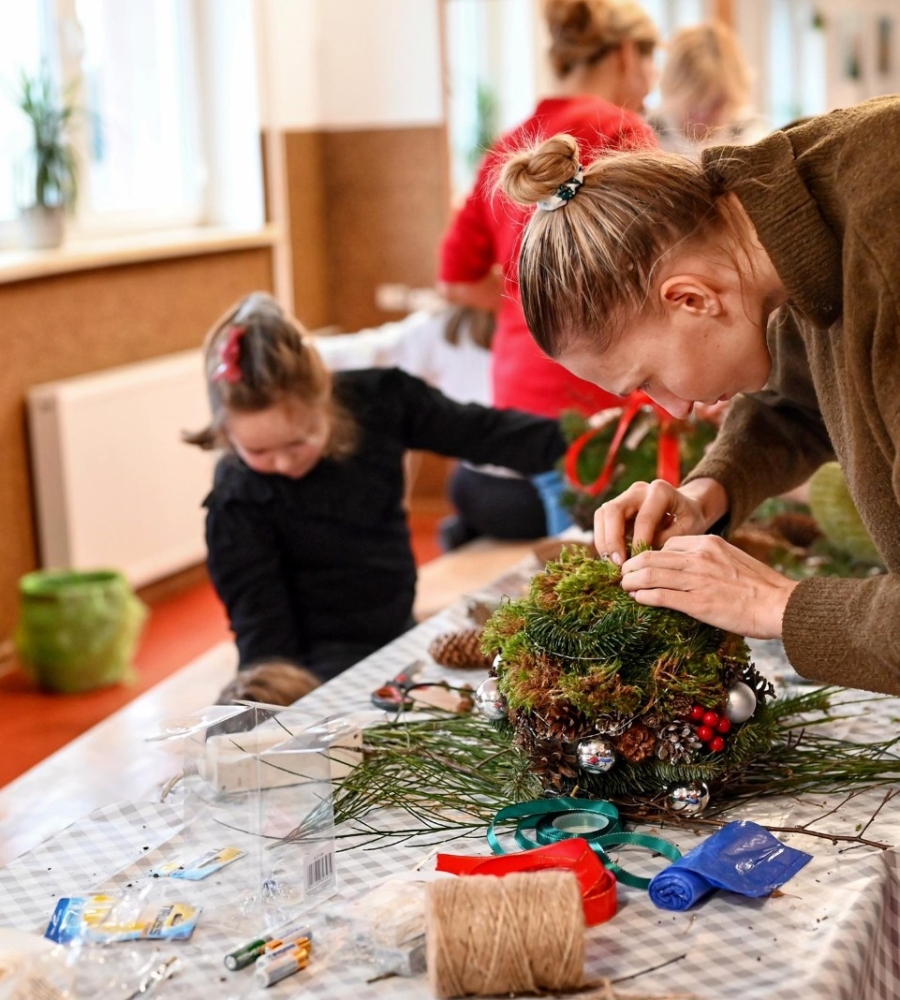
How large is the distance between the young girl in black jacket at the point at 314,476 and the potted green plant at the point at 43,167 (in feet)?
5.87

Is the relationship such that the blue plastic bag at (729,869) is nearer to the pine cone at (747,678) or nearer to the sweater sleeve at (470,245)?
the pine cone at (747,678)

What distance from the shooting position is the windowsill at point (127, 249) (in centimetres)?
348

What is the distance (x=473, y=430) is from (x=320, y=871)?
50.1 inches

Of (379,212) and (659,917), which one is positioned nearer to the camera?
(659,917)

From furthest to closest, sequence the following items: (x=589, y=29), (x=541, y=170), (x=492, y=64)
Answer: (x=492, y=64) → (x=589, y=29) → (x=541, y=170)

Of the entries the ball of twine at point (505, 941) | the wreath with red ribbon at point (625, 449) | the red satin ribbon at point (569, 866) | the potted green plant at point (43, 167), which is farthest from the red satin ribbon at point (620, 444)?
the potted green plant at point (43, 167)

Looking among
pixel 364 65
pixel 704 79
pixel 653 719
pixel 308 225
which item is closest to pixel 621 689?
pixel 653 719

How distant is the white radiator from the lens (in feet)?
11.8

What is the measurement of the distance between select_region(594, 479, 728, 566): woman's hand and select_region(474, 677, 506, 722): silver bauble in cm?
17

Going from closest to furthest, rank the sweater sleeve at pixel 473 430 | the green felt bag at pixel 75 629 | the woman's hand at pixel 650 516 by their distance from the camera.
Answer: the woman's hand at pixel 650 516 → the sweater sleeve at pixel 473 430 → the green felt bag at pixel 75 629

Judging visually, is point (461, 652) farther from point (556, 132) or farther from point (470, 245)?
point (470, 245)

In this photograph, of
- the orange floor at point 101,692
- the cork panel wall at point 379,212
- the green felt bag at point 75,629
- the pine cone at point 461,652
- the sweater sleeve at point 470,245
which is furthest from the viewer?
the cork panel wall at point 379,212

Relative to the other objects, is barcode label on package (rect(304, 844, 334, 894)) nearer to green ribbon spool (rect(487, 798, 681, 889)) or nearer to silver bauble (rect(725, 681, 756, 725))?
green ribbon spool (rect(487, 798, 681, 889))

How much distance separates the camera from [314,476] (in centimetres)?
213
